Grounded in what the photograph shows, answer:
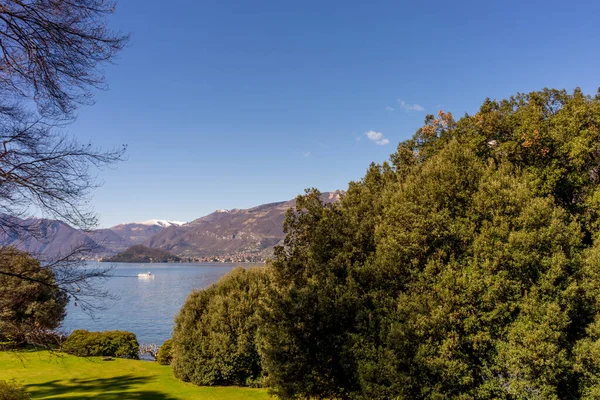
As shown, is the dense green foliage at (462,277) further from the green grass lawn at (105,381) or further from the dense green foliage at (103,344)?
the dense green foliage at (103,344)

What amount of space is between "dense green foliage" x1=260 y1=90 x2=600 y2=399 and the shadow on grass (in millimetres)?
8369

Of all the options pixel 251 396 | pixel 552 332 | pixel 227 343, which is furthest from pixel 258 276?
pixel 552 332

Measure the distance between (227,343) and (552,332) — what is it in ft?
50.0

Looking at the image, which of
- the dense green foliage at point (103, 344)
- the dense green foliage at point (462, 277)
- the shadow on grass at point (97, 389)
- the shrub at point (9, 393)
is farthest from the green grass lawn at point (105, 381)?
the dense green foliage at point (462, 277)

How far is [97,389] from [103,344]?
426 inches

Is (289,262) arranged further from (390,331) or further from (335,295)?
(390,331)

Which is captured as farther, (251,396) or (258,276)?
(258,276)

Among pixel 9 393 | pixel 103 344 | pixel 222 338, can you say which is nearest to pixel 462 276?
pixel 222 338

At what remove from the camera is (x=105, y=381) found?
2095 centimetres

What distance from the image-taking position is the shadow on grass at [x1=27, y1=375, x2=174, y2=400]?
58.4 feet

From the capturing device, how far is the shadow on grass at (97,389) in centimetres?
1781

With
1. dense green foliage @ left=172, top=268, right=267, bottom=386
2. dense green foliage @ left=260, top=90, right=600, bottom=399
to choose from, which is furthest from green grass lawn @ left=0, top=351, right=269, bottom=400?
dense green foliage @ left=260, top=90, right=600, bottom=399

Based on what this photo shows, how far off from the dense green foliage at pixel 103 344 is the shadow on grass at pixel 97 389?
7.71m

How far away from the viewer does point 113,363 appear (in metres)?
26.2
